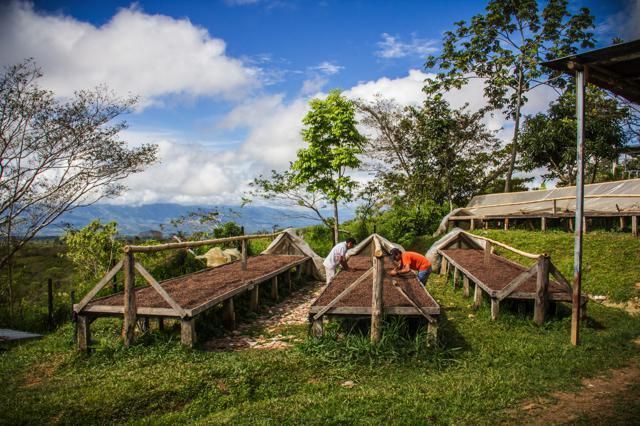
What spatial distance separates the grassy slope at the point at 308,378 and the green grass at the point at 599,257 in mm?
2289

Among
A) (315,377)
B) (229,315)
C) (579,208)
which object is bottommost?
(315,377)

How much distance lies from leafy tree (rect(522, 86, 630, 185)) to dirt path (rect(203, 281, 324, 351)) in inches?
619

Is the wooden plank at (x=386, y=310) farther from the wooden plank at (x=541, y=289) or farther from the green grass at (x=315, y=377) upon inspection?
the wooden plank at (x=541, y=289)

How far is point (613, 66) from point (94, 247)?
48.8 feet

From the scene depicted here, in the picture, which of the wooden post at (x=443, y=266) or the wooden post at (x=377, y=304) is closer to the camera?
the wooden post at (x=377, y=304)

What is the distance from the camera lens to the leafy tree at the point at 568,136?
19172 millimetres

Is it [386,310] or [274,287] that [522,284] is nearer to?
[386,310]

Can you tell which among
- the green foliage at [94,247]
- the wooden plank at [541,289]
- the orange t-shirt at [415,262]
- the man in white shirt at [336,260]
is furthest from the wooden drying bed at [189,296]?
the wooden plank at [541,289]

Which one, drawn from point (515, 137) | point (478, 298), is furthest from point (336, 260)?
point (515, 137)

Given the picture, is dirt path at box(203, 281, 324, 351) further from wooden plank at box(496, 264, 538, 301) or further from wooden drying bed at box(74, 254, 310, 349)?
wooden plank at box(496, 264, 538, 301)

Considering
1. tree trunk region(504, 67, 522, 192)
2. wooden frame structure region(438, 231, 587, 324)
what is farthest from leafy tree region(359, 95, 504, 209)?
wooden frame structure region(438, 231, 587, 324)

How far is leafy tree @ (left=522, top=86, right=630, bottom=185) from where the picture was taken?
19.2 meters

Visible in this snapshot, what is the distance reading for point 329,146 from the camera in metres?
19.2

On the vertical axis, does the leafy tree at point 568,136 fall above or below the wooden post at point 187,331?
above
